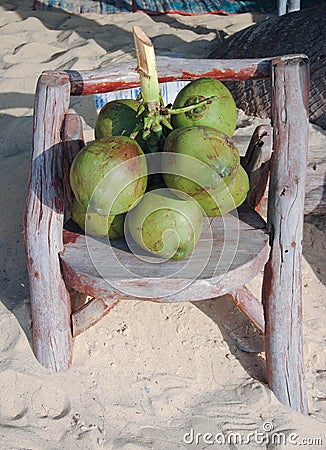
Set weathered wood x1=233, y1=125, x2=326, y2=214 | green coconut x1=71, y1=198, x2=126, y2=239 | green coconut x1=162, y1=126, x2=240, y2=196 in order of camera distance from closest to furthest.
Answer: green coconut x1=162, y1=126, x2=240, y2=196 → green coconut x1=71, y1=198, x2=126, y2=239 → weathered wood x1=233, y1=125, x2=326, y2=214

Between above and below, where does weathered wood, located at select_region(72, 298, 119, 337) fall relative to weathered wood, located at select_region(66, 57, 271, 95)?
below

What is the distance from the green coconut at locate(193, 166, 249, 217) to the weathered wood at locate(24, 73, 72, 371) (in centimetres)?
44

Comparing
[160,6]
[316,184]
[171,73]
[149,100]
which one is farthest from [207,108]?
[160,6]

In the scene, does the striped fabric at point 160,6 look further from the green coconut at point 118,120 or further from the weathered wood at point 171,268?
the weathered wood at point 171,268

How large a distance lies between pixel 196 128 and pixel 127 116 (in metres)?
0.29

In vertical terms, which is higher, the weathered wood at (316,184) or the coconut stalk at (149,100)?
the coconut stalk at (149,100)

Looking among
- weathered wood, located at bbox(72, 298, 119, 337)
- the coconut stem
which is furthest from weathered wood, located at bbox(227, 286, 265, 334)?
the coconut stem

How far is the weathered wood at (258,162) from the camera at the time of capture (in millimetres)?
1996

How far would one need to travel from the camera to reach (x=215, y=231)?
1779 millimetres

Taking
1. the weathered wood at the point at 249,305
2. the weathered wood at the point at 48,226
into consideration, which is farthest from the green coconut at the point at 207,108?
the weathered wood at the point at 249,305

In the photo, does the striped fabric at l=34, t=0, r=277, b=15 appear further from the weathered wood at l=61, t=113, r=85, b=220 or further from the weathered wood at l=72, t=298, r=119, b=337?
the weathered wood at l=72, t=298, r=119, b=337

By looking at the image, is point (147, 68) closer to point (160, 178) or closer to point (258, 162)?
point (160, 178)

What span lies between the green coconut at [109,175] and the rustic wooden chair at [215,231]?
184 millimetres

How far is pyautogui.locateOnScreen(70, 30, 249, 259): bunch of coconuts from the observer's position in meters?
1.54
